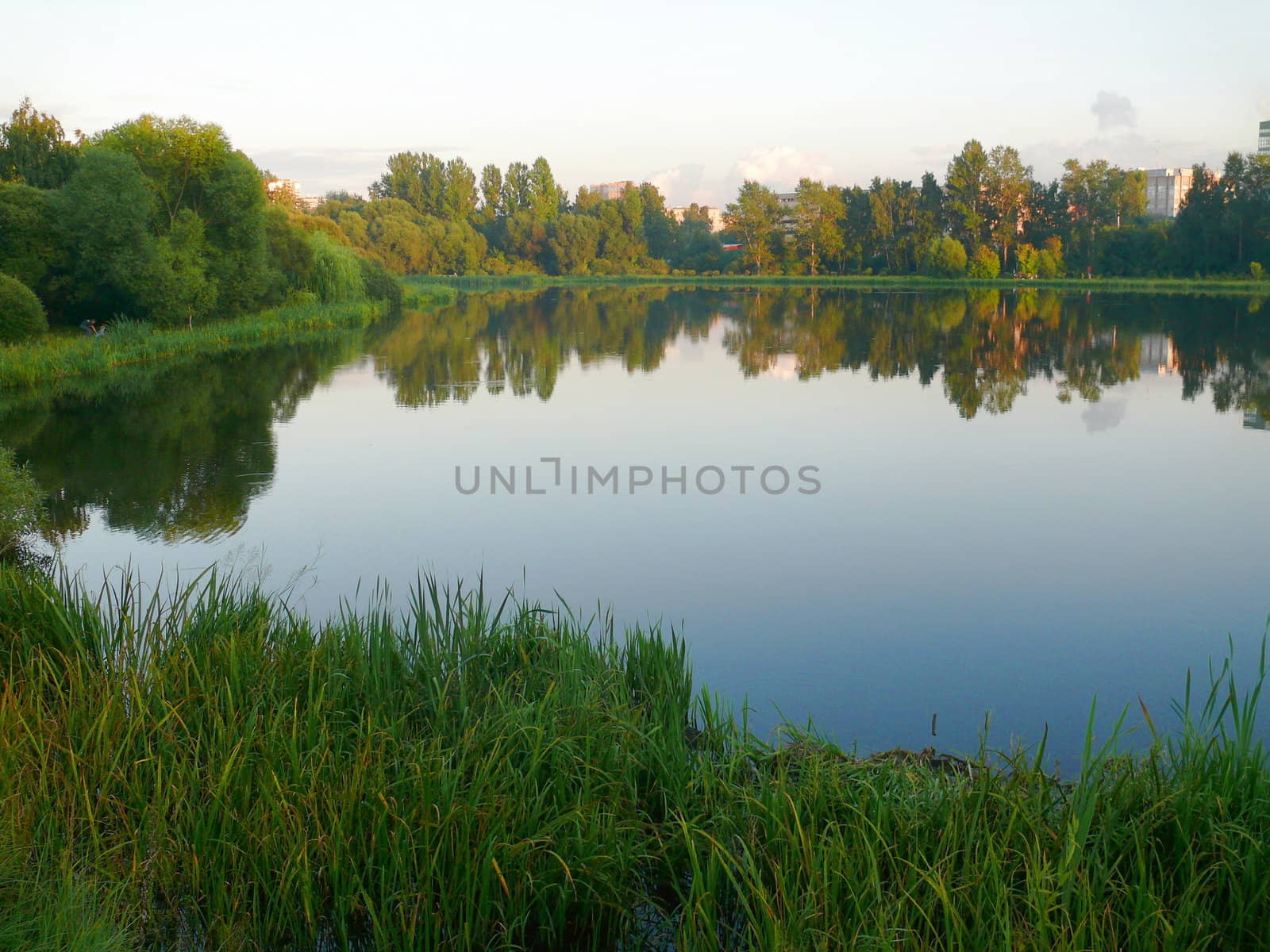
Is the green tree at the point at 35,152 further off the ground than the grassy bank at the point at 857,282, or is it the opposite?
the green tree at the point at 35,152

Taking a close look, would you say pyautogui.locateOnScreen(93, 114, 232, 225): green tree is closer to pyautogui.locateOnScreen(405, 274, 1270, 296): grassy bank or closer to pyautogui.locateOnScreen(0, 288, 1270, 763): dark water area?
pyautogui.locateOnScreen(0, 288, 1270, 763): dark water area

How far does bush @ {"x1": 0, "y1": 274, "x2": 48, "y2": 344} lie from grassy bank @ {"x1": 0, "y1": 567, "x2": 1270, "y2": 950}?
55.6 ft

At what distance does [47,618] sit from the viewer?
4984 mm

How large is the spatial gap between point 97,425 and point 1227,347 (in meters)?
22.4

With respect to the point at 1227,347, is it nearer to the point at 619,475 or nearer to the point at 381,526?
the point at 619,475

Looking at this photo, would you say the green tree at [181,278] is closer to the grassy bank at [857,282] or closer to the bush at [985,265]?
the grassy bank at [857,282]

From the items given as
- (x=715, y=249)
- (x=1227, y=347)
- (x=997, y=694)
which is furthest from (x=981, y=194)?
(x=997, y=694)

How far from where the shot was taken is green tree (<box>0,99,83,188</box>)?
30436 mm

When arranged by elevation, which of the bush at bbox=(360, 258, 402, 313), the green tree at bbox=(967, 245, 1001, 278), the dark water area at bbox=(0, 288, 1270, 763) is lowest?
the dark water area at bbox=(0, 288, 1270, 763)

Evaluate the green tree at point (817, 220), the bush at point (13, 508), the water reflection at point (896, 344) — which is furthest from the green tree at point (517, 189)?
the bush at point (13, 508)

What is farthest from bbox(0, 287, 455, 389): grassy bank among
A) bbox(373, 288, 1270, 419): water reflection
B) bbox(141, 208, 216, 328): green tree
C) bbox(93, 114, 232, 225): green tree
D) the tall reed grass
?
bbox(93, 114, 232, 225): green tree

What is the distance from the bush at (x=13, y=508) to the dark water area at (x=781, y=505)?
376 millimetres

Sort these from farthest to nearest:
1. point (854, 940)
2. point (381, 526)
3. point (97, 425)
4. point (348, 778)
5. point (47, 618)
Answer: point (97, 425)
point (381, 526)
point (47, 618)
point (348, 778)
point (854, 940)

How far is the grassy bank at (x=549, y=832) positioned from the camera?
3141 mm
